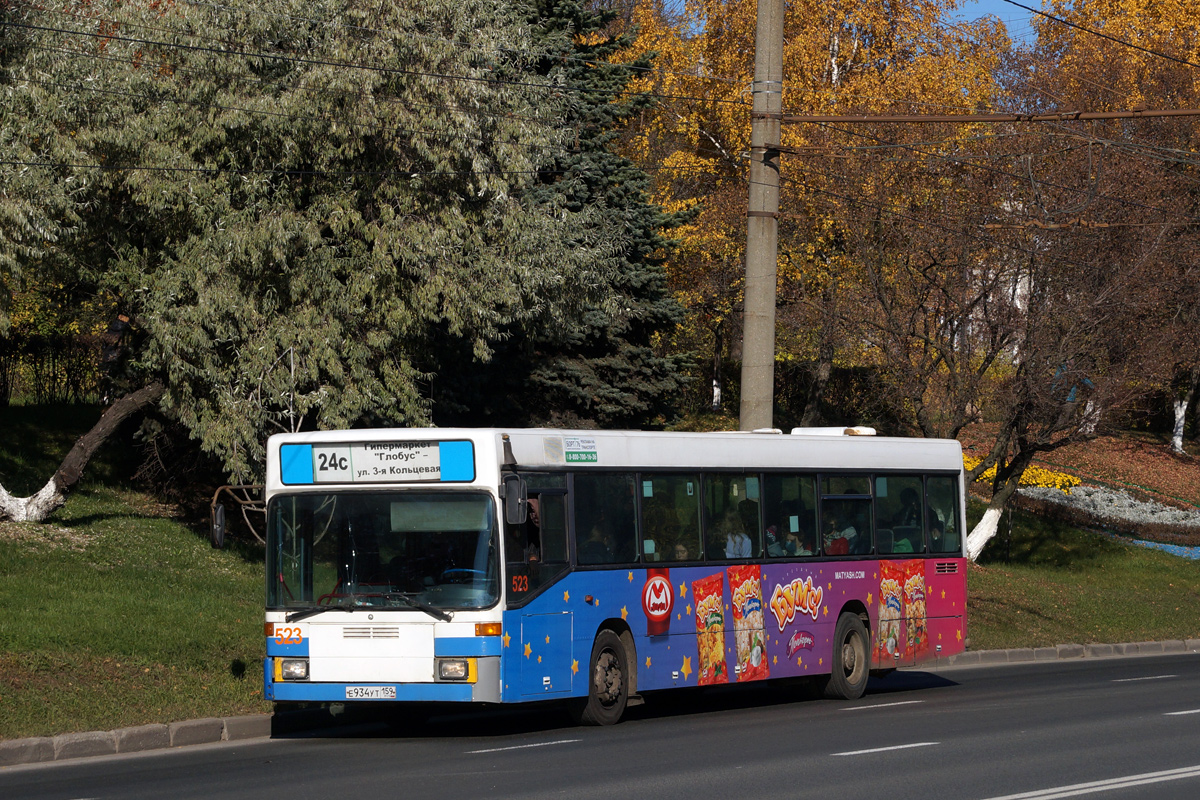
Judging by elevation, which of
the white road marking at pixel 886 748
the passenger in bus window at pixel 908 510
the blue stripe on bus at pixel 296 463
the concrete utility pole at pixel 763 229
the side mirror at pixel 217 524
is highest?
the concrete utility pole at pixel 763 229

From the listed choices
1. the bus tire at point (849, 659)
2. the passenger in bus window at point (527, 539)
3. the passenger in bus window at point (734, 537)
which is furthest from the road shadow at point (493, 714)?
the passenger in bus window at point (527, 539)

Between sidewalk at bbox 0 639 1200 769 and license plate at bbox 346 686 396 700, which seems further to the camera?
license plate at bbox 346 686 396 700

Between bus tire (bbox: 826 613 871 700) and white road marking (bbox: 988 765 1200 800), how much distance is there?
6147 mm

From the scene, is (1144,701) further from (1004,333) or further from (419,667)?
(1004,333)

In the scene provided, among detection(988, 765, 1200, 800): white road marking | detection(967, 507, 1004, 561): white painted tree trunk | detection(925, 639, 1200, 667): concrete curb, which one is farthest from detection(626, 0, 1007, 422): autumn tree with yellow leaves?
detection(988, 765, 1200, 800): white road marking

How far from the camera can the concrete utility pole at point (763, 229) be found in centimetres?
1761

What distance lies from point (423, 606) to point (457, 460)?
1.28 meters

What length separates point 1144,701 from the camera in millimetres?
15203

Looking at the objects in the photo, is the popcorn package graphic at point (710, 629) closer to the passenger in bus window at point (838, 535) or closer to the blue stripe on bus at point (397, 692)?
the passenger in bus window at point (838, 535)

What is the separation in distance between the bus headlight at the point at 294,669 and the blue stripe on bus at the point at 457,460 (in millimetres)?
2020

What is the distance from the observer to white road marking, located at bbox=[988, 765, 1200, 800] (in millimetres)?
8680

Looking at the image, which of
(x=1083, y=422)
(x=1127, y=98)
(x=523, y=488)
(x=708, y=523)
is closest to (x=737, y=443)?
(x=708, y=523)

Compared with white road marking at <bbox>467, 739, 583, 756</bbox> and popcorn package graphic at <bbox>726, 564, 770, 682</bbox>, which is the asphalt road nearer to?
white road marking at <bbox>467, 739, 583, 756</bbox>

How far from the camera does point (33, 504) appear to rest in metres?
20.2
